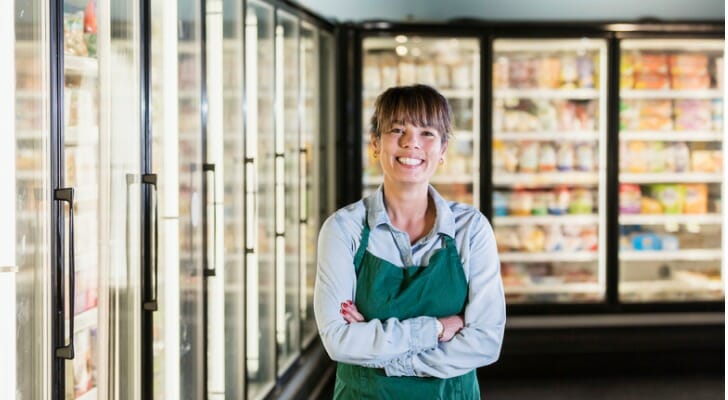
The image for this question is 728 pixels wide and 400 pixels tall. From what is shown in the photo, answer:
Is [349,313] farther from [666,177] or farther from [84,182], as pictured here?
[666,177]

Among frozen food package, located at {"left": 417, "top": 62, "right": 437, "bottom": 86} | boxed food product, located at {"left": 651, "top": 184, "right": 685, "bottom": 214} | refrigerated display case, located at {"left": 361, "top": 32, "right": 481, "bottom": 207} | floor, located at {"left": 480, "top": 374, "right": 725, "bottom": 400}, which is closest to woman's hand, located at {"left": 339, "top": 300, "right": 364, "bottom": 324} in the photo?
floor, located at {"left": 480, "top": 374, "right": 725, "bottom": 400}

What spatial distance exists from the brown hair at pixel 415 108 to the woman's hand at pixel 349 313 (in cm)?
39

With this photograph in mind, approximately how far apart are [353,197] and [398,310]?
3.95 m

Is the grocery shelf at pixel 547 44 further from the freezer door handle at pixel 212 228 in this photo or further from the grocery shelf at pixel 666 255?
the freezer door handle at pixel 212 228

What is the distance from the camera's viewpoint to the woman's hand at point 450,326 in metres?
2.10

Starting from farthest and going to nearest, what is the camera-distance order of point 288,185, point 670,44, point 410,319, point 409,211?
point 670,44
point 288,185
point 409,211
point 410,319

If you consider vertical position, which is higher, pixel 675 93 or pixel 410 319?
pixel 675 93

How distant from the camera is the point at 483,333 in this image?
6.96 ft

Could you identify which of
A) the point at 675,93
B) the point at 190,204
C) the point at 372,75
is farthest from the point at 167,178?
the point at 675,93

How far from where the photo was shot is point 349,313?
2.09 metres

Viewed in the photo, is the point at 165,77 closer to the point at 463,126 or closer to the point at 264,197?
the point at 264,197

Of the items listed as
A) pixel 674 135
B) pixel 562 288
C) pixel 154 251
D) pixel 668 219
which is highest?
pixel 674 135

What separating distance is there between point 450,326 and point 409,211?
27 cm

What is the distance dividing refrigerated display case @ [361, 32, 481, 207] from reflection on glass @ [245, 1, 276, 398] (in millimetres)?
1608
